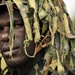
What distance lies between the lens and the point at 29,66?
13.3 ft

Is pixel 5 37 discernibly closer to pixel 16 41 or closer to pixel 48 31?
pixel 16 41

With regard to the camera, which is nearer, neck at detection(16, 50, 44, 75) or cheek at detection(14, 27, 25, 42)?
cheek at detection(14, 27, 25, 42)

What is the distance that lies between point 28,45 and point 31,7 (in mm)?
291

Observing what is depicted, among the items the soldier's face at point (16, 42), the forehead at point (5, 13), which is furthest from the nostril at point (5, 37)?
the forehead at point (5, 13)

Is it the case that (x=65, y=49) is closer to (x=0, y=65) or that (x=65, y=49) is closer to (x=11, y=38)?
(x=11, y=38)

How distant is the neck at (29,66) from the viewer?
404cm

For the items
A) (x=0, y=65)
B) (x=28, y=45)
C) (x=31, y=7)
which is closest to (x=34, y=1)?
(x=31, y=7)

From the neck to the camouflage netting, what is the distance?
3.2 inches

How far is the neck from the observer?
13.2 feet

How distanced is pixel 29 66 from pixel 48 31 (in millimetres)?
330

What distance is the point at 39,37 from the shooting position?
3887mm

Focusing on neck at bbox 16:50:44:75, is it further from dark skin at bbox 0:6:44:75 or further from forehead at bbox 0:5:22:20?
forehead at bbox 0:5:22:20

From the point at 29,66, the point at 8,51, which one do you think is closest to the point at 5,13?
the point at 8,51

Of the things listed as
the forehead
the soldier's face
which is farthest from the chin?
the forehead
